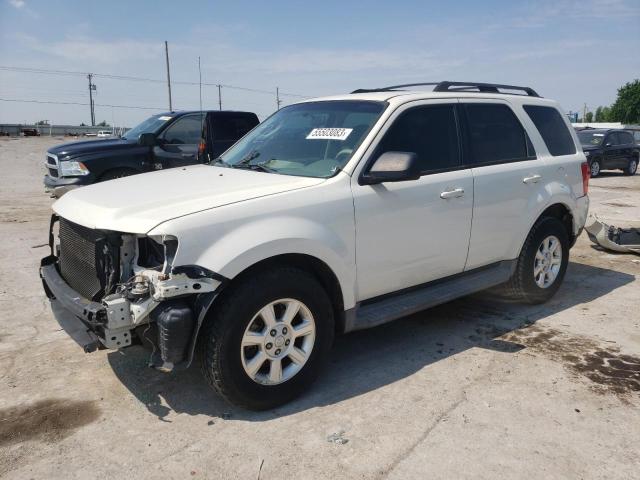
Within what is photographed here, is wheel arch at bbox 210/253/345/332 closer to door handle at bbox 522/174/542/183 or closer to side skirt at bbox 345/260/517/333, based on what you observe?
side skirt at bbox 345/260/517/333

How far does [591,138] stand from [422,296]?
1847 cm

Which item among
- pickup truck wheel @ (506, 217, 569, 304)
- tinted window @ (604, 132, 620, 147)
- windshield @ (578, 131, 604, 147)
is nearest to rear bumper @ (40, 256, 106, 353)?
pickup truck wheel @ (506, 217, 569, 304)

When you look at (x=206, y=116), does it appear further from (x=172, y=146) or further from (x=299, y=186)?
(x=299, y=186)

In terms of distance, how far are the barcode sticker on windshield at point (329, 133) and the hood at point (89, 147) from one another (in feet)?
19.8

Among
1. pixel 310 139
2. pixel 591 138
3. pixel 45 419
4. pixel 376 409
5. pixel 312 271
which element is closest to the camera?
pixel 45 419

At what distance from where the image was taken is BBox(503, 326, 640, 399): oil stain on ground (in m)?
3.73

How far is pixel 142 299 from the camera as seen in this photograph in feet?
9.84

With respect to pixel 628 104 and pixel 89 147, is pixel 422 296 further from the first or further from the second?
pixel 628 104

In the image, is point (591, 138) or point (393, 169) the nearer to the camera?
point (393, 169)

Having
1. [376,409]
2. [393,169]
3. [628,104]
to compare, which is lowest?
[376,409]

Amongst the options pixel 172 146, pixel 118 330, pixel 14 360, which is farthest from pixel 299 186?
pixel 172 146

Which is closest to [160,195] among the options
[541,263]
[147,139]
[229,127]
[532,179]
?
[532,179]

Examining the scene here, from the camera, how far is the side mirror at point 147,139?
899 cm

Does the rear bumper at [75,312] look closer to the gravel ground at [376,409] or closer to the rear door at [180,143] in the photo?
the gravel ground at [376,409]
